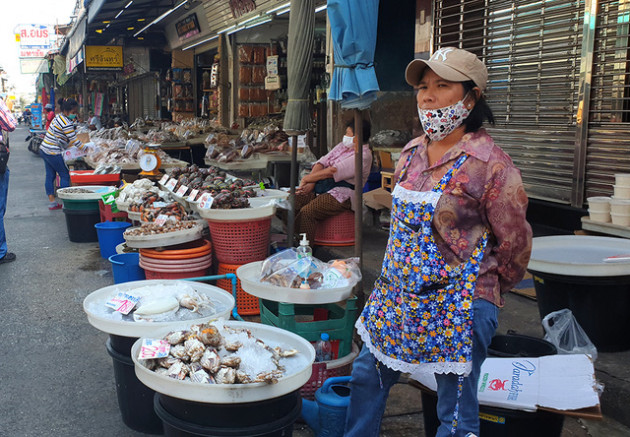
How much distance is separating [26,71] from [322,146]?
2418 inches

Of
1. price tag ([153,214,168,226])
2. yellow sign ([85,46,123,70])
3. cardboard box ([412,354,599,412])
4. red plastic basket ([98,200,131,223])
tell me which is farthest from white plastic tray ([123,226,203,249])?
yellow sign ([85,46,123,70])

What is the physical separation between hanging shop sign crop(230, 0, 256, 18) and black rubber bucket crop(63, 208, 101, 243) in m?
5.83

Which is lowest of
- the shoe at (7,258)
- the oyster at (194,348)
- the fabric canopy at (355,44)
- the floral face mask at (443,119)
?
the shoe at (7,258)

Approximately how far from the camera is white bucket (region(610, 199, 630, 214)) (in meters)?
4.42

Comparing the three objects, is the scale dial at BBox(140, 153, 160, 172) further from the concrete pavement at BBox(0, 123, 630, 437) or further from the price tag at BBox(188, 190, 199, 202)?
the price tag at BBox(188, 190, 199, 202)

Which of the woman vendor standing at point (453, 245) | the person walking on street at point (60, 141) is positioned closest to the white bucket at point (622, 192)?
the woman vendor standing at point (453, 245)

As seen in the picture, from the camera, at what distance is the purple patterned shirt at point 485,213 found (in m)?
2.31

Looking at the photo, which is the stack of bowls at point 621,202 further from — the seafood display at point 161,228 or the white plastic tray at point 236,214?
the seafood display at point 161,228

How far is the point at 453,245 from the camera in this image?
235cm

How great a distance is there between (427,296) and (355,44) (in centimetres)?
225

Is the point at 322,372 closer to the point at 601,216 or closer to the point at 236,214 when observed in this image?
the point at 236,214

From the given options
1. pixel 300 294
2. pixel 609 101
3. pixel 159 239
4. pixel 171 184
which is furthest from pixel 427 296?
pixel 171 184

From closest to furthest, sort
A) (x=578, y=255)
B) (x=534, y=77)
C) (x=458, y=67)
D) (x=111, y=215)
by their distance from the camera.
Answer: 1. (x=458, y=67)
2. (x=578, y=255)
3. (x=534, y=77)
4. (x=111, y=215)

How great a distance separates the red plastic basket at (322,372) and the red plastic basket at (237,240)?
1.91 m
